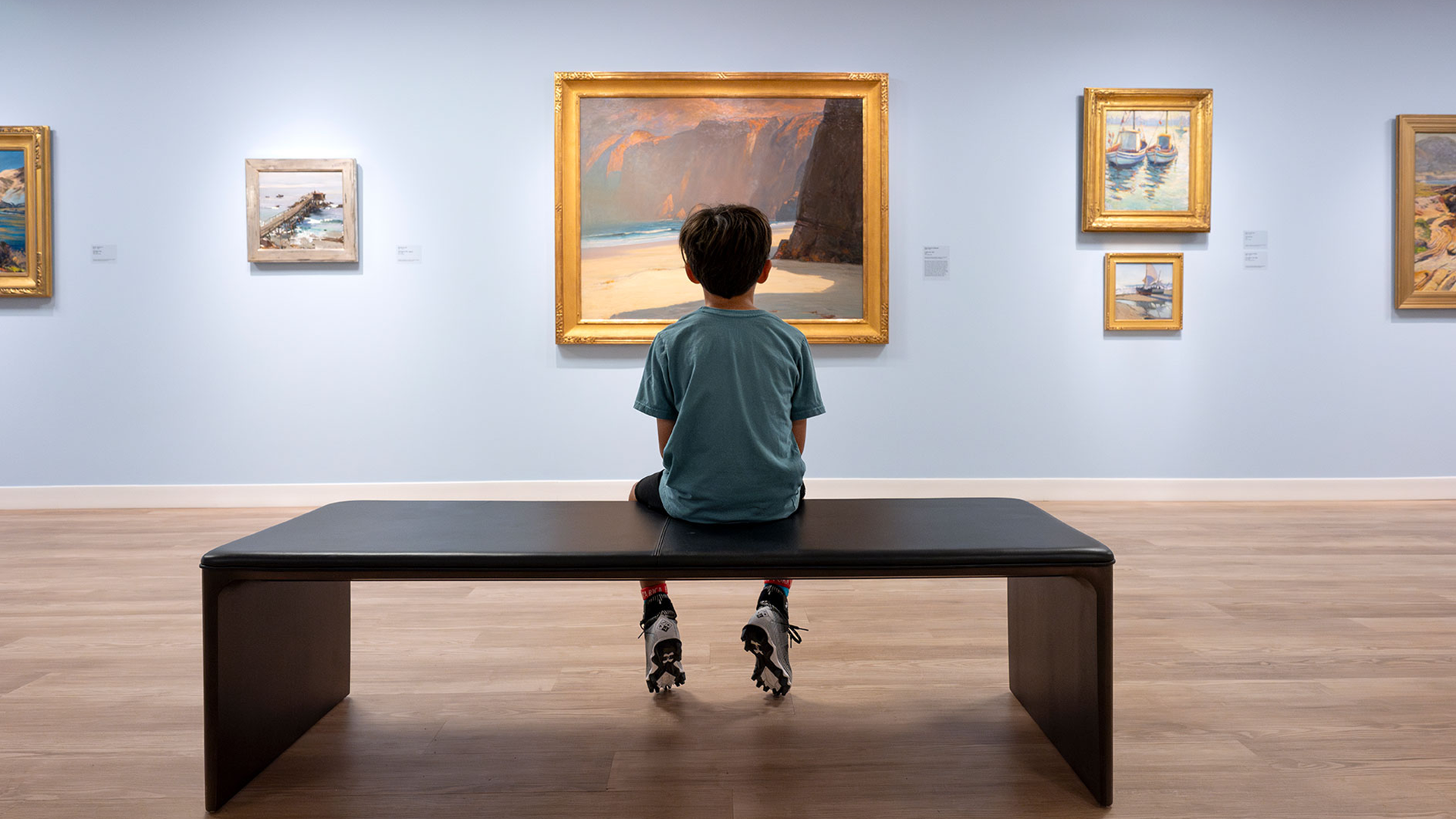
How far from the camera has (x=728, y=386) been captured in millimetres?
1733

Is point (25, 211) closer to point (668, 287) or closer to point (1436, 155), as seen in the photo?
point (668, 287)

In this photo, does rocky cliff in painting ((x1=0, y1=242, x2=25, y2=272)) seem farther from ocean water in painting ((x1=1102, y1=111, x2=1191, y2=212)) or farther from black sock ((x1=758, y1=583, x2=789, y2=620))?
ocean water in painting ((x1=1102, y1=111, x2=1191, y2=212))

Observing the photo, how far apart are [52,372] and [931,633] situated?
5576 mm

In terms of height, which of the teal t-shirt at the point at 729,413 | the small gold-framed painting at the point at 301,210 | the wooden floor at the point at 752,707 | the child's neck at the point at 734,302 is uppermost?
the small gold-framed painting at the point at 301,210

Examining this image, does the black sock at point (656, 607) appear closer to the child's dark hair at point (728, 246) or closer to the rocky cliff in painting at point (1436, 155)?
the child's dark hair at point (728, 246)

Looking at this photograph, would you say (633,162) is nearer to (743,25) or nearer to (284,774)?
(743,25)

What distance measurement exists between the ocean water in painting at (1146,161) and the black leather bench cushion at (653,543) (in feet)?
12.6

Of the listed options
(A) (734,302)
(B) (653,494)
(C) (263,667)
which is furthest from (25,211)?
(A) (734,302)

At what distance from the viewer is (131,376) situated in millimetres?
4906

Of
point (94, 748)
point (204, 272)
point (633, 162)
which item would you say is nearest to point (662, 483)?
point (94, 748)

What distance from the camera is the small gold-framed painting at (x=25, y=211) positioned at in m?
4.80

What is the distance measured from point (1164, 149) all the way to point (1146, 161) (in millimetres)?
139

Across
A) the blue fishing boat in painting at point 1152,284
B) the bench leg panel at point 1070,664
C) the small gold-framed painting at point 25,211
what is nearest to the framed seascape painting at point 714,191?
the blue fishing boat in painting at point 1152,284

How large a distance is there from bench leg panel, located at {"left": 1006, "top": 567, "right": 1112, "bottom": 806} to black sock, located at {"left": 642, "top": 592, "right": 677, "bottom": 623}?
35.9 inches
